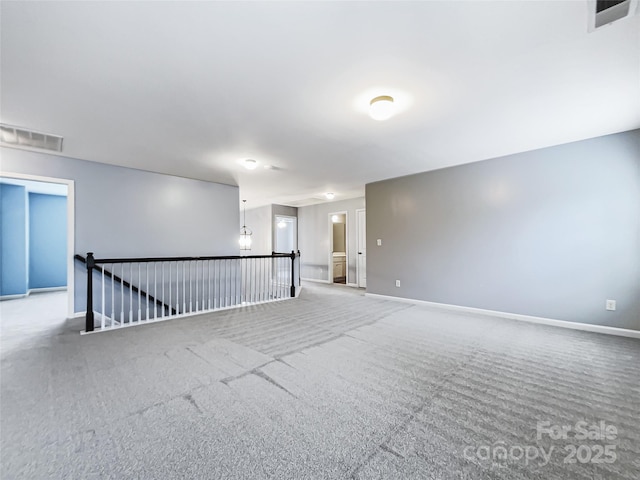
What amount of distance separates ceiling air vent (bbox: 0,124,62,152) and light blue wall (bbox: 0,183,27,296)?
3.29 metres

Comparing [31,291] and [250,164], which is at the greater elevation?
[250,164]

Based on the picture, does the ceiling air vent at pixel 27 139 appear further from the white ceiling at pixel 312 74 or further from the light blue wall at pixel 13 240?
the light blue wall at pixel 13 240

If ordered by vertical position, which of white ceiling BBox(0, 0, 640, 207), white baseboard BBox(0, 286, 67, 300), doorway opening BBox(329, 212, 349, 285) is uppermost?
white ceiling BBox(0, 0, 640, 207)

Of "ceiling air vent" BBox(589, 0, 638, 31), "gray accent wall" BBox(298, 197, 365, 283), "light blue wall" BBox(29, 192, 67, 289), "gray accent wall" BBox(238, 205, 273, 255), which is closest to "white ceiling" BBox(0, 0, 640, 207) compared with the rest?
"ceiling air vent" BBox(589, 0, 638, 31)

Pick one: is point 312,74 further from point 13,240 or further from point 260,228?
point 260,228

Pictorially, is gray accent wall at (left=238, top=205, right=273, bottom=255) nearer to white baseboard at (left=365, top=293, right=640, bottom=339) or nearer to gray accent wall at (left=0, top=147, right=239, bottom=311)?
gray accent wall at (left=0, top=147, right=239, bottom=311)

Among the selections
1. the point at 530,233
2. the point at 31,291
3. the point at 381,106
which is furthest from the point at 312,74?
the point at 31,291

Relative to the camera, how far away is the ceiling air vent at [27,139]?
123 inches

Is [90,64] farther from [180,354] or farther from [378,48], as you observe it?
[180,354]

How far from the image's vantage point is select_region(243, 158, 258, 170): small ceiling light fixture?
13.9 ft

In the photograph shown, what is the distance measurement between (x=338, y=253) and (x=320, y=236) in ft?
2.69

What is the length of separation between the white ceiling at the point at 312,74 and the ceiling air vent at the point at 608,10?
0.17ft

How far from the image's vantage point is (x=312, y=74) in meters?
2.15

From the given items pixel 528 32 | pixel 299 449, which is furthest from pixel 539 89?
pixel 299 449
